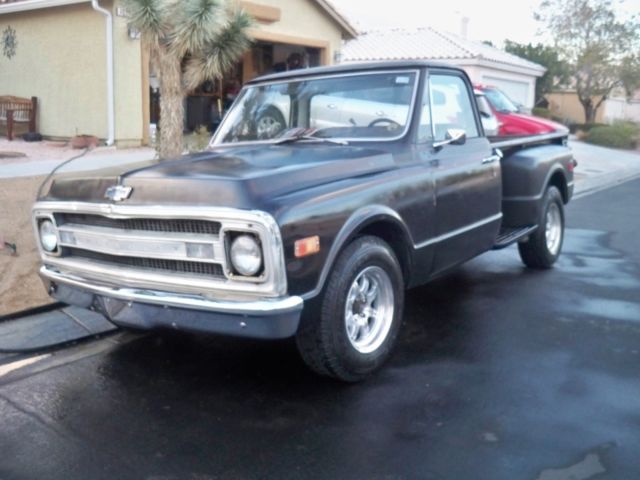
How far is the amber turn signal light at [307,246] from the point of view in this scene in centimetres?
386

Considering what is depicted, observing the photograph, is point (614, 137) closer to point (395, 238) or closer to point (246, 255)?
point (395, 238)

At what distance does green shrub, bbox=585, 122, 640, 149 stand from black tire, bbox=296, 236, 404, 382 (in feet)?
84.6

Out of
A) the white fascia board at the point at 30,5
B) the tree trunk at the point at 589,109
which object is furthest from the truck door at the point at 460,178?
the tree trunk at the point at 589,109

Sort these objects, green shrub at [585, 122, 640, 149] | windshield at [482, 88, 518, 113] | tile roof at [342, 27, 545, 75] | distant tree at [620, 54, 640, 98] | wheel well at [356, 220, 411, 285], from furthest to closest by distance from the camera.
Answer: distant tree at [620, 54, 640, 98]
green shrub at [585, 122, 640, 149]
tile roof at [342, 27, 545, 75]
windshield at [482, 88, 518, 113]
wheel well at [356, 220, 411, 285]

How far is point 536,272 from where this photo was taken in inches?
293

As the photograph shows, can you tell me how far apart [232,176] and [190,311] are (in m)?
0.75

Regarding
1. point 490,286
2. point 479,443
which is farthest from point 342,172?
point 490,286

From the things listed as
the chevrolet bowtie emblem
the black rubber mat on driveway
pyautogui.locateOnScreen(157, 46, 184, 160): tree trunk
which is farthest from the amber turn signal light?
pyautogui.locateOnScreen(157, 46, 184, 160): tree trunk

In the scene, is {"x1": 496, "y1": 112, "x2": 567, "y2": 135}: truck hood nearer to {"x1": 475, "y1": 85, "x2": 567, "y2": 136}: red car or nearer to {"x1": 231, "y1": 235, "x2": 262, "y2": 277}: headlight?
{"x1": 475, "y1": 85, "x2": 567, "y2": 136}: red car

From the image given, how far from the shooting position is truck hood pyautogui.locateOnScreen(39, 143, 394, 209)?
3.90 metres

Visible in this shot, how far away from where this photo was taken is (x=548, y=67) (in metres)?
36.8

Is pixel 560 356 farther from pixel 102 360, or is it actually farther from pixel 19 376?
pixel 19 376

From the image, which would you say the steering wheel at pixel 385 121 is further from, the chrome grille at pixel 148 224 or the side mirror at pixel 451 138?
the chrome grille at pixel 148 224

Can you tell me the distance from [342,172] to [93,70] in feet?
40.4
